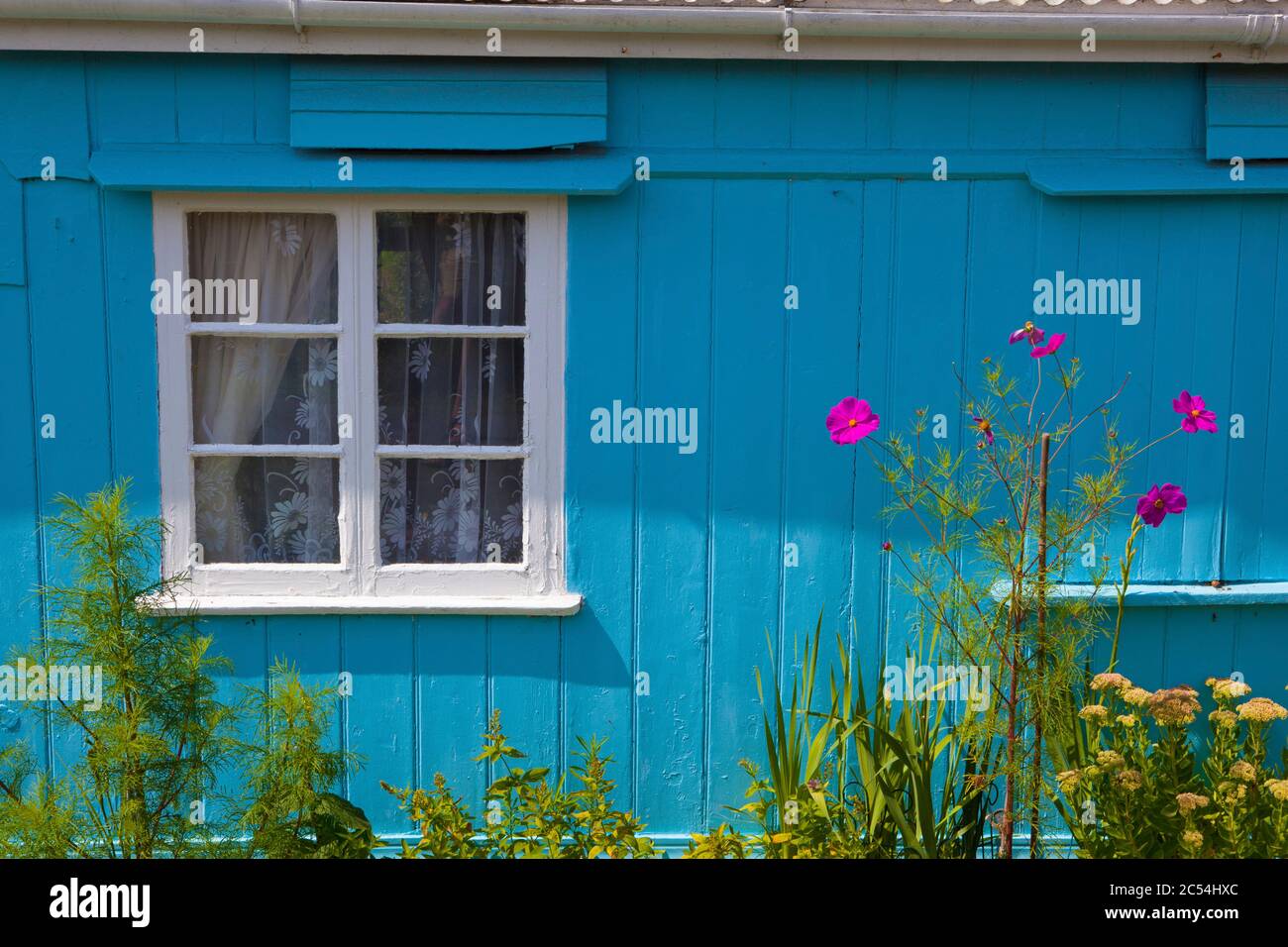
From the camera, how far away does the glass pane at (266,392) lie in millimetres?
4043

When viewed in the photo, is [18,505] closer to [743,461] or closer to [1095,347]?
[743,461]

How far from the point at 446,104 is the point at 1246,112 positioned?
2.74m

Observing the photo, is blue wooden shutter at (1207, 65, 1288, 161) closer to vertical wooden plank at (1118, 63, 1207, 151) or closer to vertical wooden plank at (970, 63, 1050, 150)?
vertical wooden plank at (1118, 63, 1207, 151)

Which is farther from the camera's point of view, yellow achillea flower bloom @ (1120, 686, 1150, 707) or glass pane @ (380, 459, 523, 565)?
glass pane @ (380, 459, 523, 565)

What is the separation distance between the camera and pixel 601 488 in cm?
403

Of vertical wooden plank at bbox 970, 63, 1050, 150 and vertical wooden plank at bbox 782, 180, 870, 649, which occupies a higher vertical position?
vertical wooden plank at bbox 970, 63, 1050, 150

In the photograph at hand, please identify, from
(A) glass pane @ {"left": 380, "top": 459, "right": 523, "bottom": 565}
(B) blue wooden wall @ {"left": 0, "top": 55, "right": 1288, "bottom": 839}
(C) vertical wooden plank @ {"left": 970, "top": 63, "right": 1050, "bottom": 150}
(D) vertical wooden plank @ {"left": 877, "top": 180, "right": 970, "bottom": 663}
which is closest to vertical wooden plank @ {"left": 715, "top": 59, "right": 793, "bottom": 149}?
(B) blue wooden wall @ {"left": 0, "top": 55, "right": 1288, "bottom": 839}

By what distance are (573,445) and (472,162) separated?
1.02m

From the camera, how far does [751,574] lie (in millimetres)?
4059

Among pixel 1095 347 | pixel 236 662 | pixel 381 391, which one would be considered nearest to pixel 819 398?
pixel 1095 347

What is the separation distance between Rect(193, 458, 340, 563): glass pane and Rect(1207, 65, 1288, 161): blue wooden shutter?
3256mm

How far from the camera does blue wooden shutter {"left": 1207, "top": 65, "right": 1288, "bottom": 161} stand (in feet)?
12.8

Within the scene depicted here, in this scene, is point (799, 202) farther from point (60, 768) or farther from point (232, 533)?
point (60, 768)

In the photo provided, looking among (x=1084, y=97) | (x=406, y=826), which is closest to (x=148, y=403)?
(x=406, y=826)
